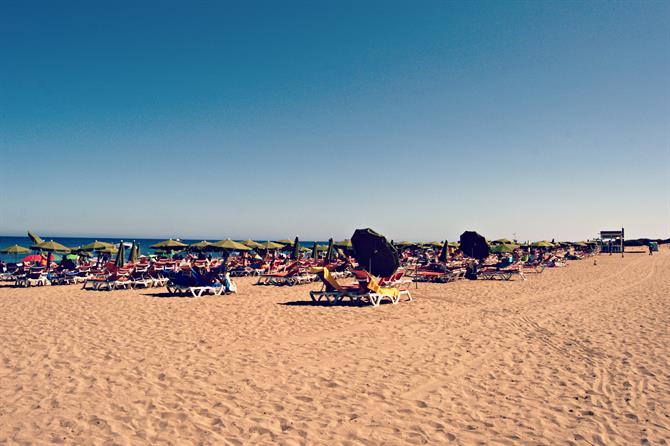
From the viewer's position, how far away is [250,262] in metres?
26.0

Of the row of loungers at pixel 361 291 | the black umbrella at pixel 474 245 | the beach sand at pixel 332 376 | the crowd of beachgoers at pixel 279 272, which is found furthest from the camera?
the black umbrella at pixel 474 245

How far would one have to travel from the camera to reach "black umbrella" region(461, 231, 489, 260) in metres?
20.2

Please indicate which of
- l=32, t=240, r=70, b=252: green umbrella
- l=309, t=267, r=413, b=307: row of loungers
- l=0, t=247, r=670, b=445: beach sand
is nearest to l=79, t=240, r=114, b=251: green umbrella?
l=32, t=240, r=70, b=252: green umbrella

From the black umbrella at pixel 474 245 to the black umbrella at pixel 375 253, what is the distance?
848cm

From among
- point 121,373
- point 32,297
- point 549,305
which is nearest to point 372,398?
point 121,373

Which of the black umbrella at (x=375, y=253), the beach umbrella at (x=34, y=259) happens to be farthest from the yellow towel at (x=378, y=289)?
the beach umbrella at (x=34, y=259)

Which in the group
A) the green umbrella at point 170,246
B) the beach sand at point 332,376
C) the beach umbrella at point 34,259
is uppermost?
the green umbrella at point 170,246

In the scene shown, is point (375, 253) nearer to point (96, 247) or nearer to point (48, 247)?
point (48, 247)

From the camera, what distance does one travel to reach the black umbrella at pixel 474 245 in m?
20.2

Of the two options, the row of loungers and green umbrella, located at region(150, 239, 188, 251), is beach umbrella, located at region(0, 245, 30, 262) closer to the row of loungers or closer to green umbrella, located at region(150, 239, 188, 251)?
green umbrella, located at region(150, 239, 188, 251)

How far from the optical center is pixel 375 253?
43.8 feet

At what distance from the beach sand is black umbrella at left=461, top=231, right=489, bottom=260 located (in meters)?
9.04

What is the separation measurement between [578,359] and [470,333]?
2123 mm

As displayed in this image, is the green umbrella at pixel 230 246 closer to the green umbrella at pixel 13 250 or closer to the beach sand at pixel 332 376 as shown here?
the beach sand at pixel 332 376
